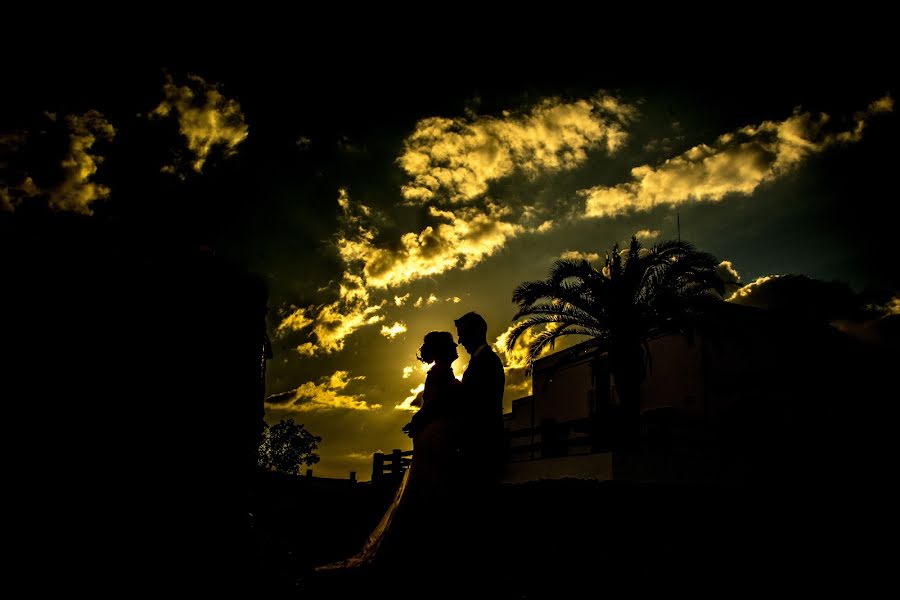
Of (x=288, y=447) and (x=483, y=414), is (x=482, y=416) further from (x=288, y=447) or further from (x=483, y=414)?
(x=288, y=447)

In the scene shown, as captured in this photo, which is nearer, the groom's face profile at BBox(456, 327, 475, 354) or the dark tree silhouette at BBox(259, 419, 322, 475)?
the groom's face profile at BBox(456, 327, 475, 354)

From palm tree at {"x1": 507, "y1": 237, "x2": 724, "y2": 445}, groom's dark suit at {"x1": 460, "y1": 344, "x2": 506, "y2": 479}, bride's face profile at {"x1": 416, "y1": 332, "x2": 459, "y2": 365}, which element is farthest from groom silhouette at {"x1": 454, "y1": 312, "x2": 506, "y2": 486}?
palm tree at {"x1": 507, "y1": 237, "x2": 724, "y2": 445}

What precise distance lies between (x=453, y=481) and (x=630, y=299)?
13.3 metres

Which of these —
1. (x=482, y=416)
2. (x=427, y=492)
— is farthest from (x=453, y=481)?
(x=482, y=416)

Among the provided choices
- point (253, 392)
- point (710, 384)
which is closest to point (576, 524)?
point (253, 392)

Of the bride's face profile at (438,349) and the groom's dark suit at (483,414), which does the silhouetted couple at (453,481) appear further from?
the bride's face profile at (438,349)

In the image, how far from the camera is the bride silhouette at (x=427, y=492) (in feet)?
11.0

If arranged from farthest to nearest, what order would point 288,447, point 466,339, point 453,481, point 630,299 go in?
point 288,447, point 630,299, point 466,339, point 453,481

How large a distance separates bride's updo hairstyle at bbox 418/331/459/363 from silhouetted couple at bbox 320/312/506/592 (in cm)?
22

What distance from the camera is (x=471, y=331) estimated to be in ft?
12.6

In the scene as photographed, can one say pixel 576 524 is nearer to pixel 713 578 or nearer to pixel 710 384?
pixel 713 578

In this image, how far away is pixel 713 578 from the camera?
5.79 metres

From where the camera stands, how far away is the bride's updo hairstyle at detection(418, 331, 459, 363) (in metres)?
4.05

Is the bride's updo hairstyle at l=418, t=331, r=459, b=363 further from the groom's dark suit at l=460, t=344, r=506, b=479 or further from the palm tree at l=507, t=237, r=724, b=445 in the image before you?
the palm tree at l=507, t=237, r=724, b=445
